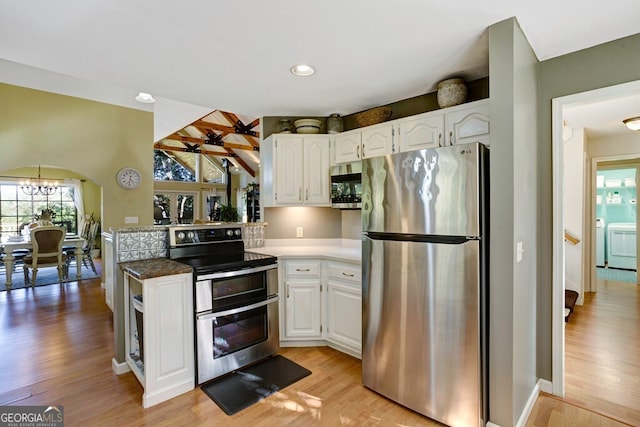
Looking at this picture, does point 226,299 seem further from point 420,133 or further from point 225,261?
point 420,133

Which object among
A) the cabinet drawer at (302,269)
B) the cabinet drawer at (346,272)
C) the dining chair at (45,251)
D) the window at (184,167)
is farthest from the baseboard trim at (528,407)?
the window at (184,167)

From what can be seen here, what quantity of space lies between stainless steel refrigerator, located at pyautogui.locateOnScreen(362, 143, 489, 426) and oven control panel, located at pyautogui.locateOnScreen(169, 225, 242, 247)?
147 centimetres

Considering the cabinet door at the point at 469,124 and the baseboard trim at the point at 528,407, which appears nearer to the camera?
the baseboard trim at the point at 528,407

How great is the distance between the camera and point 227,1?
1.59 meters

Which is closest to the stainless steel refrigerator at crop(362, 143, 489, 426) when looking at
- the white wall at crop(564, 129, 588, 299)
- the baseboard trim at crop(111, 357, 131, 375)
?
the baseboard trim at crop(111, 357, 131, 375)

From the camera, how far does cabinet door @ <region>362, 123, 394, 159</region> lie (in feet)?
9.02

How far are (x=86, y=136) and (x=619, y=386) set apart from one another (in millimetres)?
7417

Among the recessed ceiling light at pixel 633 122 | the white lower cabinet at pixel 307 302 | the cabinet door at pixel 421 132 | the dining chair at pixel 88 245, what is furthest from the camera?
the dining chair at pixel 88 245


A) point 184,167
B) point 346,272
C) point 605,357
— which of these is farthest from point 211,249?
point 184,167

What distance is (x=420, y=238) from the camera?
76.6 inches

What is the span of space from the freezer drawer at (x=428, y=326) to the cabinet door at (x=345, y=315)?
0.42m

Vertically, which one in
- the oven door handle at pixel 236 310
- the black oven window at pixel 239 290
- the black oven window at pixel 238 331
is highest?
the black oven window at pixel 239 290

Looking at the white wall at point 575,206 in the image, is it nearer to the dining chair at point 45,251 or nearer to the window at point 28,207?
the dining chair at point 45,251

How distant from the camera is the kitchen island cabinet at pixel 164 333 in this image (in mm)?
2080
